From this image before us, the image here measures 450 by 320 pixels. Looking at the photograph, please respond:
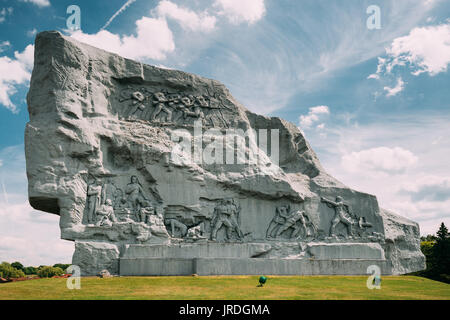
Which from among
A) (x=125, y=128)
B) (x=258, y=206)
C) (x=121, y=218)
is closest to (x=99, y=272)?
(x=121, y=218)

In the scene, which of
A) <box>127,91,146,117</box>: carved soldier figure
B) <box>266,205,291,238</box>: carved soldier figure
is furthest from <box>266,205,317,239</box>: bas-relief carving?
<box>127,91,146,117</box>: carved soldier figure

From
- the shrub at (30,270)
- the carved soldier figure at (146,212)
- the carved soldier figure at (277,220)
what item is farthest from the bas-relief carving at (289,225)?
the shrub at (30,270)

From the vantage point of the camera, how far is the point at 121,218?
548 inches

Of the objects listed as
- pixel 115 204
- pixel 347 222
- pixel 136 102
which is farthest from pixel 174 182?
pixel 347 222

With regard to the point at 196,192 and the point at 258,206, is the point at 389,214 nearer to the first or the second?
the point at 258,206

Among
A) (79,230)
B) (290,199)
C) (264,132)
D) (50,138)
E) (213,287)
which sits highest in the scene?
(264,132)

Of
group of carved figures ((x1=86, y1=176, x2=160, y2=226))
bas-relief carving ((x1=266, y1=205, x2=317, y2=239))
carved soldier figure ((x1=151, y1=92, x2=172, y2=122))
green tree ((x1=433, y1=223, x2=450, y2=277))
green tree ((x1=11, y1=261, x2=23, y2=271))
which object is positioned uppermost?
carved soldier figure ((x1=151, y1=92, x2=172, y2=122))

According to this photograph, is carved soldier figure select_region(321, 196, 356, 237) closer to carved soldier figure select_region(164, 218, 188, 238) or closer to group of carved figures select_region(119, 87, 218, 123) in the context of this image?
carved soldier figure select_region(164, 218, 188, 238)

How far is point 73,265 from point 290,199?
827 cm

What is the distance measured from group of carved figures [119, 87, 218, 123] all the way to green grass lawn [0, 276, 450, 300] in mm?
6302

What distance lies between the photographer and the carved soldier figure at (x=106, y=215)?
1345 centimetres

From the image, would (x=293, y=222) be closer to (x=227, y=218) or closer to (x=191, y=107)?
(x=227, y=218)

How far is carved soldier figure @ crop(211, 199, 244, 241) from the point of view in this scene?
15156 mm

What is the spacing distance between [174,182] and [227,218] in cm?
237
